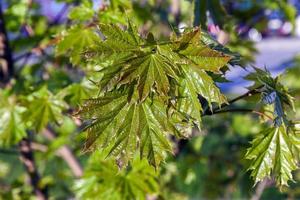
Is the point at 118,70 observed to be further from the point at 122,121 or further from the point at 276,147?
the point at 276,147

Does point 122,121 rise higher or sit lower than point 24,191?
higher

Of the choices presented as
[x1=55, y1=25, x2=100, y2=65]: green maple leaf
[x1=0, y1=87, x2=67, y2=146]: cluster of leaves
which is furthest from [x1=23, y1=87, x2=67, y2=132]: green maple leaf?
[x1=55, y1=25, x2=100, y2=65]: green maple leaf

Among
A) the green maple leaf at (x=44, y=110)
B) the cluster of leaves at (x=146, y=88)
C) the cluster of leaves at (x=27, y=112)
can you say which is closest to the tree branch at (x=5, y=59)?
the cluster of leaves at (x=27, y=112)

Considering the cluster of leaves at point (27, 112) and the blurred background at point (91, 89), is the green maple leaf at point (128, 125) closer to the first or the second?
the blurred background at point (91, 89)

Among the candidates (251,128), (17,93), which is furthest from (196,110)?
(251,128)

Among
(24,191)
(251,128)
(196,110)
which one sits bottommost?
(24,191)
